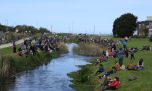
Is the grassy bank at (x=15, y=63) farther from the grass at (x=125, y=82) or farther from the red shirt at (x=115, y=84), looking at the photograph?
the red shirt at (x=115, y=84)

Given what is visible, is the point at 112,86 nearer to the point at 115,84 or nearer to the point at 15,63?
the point at 115,84

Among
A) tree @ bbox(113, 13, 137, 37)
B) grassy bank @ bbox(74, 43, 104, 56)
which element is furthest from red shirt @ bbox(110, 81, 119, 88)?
tree @ bbox(113, 13, 137, 37)

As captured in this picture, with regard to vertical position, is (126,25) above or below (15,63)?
above

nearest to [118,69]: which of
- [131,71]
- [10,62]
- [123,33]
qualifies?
[131,71]

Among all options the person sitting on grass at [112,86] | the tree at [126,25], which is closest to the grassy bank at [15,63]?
the person sitting on grass at [112,86]

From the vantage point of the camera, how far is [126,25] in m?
180

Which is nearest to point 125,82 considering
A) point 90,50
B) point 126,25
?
point 90,50

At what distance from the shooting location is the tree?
180625mm

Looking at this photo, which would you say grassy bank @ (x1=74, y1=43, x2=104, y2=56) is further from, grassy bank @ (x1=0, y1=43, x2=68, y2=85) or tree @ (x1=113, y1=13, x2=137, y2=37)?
tree @ (x1=113, y1=13, x2=137, y2=37)

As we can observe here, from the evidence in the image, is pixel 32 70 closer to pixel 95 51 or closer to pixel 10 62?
pixel 10 62

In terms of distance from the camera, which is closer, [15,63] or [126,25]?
[15,63]

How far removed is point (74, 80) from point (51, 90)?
899 centimetres

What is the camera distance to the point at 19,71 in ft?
217

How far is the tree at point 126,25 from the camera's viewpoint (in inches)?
7111
